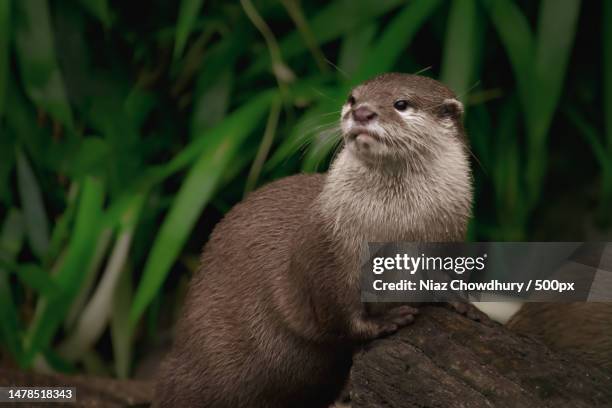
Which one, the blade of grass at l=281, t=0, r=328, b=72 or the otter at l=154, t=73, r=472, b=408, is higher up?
the blade of grass at l=281, t=0, r=328, b=72

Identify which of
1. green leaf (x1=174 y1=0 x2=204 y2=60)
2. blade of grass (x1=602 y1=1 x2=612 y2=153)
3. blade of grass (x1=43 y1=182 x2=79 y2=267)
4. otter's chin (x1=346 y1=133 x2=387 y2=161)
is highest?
blade of grass (x1=602 y1=1 x2=612 y2=153)

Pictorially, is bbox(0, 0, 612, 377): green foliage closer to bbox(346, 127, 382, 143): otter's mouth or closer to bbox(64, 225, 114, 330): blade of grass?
bbox(64, 225, 114, 330): blade of grass

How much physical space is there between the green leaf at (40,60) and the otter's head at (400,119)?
1.23m

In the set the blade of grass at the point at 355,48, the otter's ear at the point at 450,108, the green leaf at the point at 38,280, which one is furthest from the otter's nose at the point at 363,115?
the green leaf at the point at 38,280

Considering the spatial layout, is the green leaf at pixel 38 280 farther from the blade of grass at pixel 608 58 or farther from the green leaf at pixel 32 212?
the blade of grass at pixel 608 58

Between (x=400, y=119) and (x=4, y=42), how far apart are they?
1365mm

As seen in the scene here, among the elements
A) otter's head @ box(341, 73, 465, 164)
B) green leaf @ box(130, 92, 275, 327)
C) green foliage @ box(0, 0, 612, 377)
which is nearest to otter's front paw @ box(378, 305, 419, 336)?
otter's head @ box(341, 73, 465, 164)

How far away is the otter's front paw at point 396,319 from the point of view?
5.14 feet

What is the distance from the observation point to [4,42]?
8.26ft

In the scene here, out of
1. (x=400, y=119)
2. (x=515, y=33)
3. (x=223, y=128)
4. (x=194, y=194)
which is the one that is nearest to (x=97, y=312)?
(x=194, y=194)

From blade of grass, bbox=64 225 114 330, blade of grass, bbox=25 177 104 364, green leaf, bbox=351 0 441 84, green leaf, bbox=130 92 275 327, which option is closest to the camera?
green leaf, bbox=351 0 441 84

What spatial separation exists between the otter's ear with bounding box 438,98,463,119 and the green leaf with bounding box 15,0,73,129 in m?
1.30

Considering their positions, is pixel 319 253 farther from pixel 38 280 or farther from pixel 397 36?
pixel 38 280

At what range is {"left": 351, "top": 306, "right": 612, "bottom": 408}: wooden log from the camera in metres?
1.52
